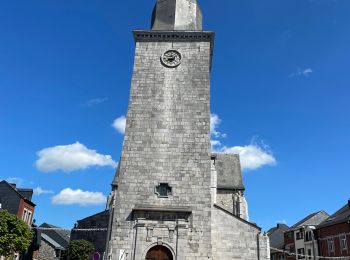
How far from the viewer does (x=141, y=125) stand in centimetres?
2083

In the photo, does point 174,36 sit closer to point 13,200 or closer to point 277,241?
point 13,200

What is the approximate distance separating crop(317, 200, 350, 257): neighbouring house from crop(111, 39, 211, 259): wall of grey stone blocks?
2087 centimetres

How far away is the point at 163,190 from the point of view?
1947 cm

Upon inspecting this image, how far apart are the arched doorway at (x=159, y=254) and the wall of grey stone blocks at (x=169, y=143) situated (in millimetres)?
492

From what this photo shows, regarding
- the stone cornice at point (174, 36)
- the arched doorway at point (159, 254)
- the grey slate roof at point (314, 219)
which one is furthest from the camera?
the grey slate roof at point (314, 219)

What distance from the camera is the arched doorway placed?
1784cm

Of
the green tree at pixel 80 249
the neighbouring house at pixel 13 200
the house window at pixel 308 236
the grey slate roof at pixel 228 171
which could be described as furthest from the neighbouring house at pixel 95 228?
the house window at pixel 308 236

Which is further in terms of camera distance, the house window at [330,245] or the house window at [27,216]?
the house window at [330,245]

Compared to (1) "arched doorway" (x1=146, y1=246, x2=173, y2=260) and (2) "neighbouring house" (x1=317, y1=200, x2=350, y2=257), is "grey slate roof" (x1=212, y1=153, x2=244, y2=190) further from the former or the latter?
(1) "arched doorway" (x1=146, y1=246, x2=173, y2=260)

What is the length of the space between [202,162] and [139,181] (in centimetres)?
371

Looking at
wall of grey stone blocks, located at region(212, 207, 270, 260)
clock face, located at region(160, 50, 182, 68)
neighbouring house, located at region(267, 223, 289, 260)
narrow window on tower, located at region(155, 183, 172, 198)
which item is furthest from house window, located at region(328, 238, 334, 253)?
clock face, located at region(160, 50, 182, 68)

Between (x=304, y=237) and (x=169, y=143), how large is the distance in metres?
27.9

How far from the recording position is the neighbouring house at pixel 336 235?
33.2 metres

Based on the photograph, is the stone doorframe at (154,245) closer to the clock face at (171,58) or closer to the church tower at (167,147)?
the church tower at (167,147)
